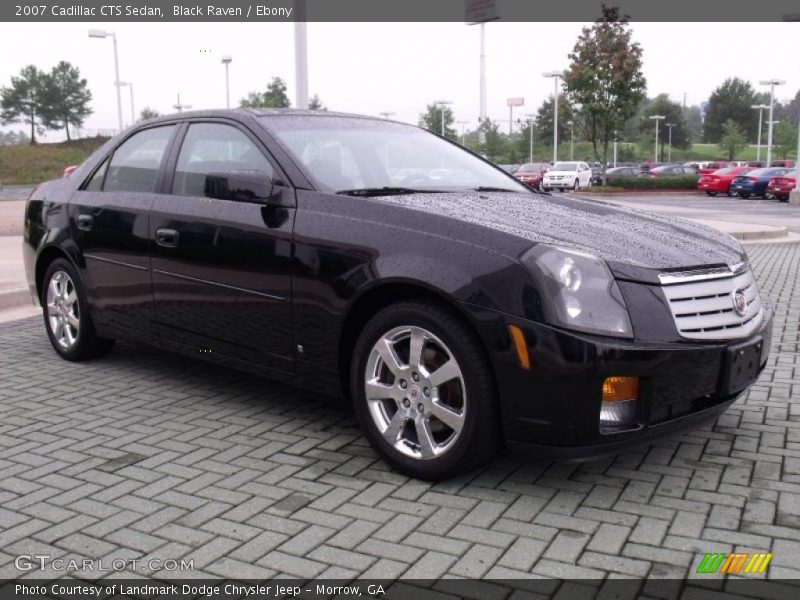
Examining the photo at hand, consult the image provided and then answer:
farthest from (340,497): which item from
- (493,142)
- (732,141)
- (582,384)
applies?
(732,141)

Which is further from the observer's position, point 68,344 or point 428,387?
point 68,344

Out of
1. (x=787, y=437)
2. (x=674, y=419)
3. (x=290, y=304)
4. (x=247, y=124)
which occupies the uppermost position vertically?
(x=247, y=124)

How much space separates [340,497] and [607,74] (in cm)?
3703

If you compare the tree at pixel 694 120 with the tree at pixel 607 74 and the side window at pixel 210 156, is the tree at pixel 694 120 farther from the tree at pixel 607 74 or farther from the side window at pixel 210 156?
the side window at pixel 210 156

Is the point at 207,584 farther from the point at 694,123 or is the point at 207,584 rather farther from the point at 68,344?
the point at 694,123

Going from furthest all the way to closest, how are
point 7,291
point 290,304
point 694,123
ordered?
point 694,123, point 7,291, point 290,304

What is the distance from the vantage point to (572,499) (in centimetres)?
346

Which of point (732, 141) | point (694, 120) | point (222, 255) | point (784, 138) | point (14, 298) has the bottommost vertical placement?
point (14, 298)

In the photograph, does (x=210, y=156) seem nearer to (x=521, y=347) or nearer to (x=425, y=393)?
(x=425, y=393)

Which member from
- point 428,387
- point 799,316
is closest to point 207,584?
point 428,387

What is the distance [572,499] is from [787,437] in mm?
1457

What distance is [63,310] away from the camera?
581 centimetres

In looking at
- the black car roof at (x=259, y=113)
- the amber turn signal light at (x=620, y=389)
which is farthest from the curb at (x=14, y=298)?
the amber turn signal light at (x=620, y=389)

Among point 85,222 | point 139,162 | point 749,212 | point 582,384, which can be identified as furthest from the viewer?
point 749,212
